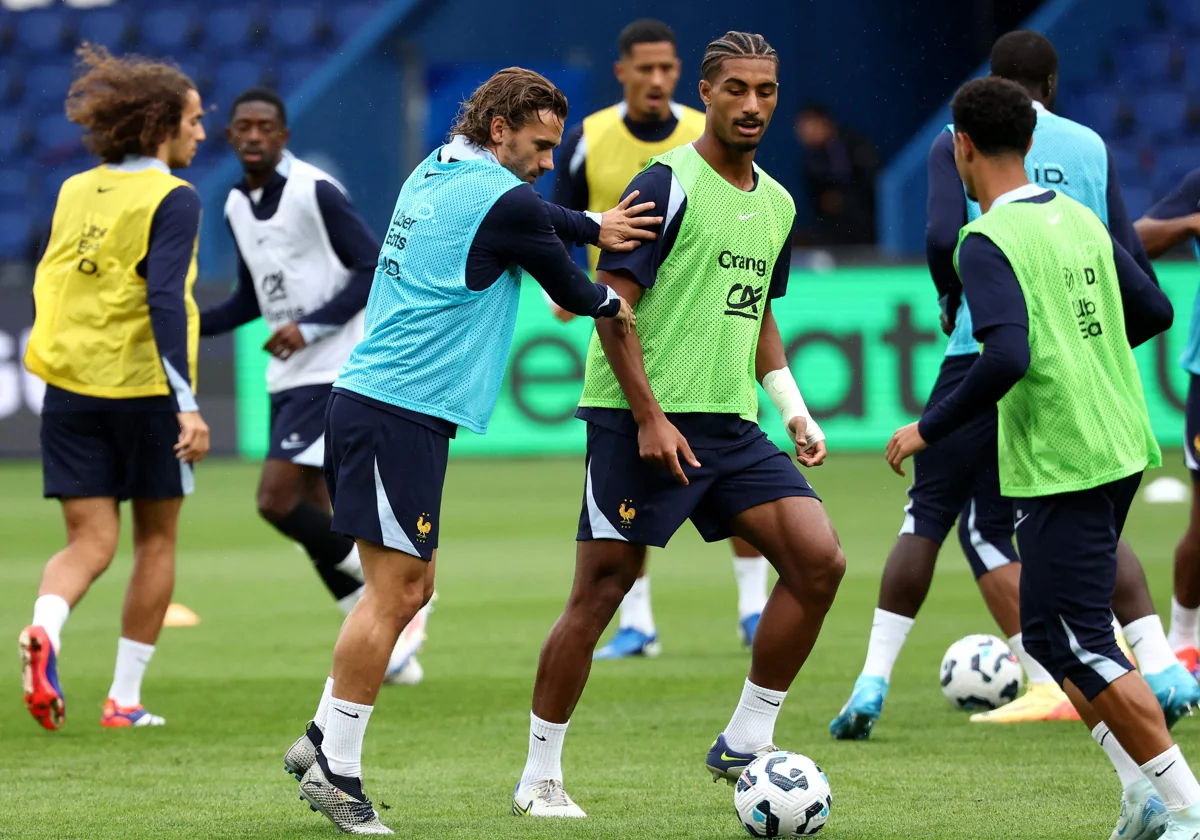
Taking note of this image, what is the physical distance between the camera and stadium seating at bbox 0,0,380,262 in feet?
78.8

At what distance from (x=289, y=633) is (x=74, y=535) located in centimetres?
237

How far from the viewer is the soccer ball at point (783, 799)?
15.7 ft

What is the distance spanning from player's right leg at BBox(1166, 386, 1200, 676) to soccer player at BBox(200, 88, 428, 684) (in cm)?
321

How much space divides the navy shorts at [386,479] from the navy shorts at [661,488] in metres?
0.52

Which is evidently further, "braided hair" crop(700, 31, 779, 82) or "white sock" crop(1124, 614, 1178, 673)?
"white sock" crop(1124, 614, 1178, 673)

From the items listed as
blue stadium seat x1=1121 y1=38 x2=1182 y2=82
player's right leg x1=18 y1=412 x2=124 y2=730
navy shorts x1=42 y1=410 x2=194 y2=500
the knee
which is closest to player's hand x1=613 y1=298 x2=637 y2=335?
navy shorts x1=42 y1=410 x2=194 y2=500

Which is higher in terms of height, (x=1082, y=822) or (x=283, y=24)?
(x=283, y=24)

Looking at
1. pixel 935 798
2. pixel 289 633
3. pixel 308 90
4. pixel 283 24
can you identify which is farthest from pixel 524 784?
pixel 283 24

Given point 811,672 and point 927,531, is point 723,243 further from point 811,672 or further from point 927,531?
point 811,672

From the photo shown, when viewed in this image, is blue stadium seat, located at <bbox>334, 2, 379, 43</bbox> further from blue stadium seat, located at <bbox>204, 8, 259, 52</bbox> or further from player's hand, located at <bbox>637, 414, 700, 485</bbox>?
player's hand, located at <bbox>637, 414, 700, 485</bbox>

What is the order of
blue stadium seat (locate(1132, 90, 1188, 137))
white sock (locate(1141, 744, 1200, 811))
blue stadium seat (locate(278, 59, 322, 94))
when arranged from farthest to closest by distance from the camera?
blue stadium seat (locate(278, 59, 322, 94)), blue stadium seat (locate(1132, 90, 1188, 137)), white sock (locate(1141, 744, 1200, 811))

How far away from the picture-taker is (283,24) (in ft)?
81.9

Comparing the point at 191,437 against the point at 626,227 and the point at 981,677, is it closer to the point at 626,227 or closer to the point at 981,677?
the point at 626,227

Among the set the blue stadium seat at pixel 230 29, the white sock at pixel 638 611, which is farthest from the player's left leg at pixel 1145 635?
the blue stadium seat at pixel 230 29
